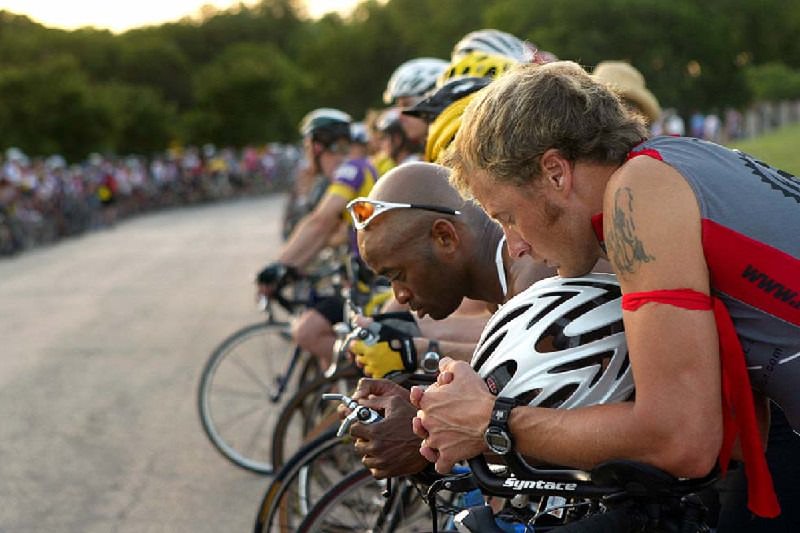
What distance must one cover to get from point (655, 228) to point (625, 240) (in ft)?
0.22

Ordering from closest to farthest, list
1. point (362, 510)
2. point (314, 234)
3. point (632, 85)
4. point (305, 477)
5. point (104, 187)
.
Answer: point (362, 510), point (305, 477), point (632, 85), point (314, 234), point (104, 187)

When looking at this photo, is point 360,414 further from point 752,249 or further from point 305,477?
point 305,477

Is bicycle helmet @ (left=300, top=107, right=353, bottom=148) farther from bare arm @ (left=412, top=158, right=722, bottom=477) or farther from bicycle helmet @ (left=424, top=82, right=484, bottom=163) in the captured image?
bare arm @ (left=412, top=158, right=722, bottom=477)

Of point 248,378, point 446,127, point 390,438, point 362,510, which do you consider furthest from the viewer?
point 248,378

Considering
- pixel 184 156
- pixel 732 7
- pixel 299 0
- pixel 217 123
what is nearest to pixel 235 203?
pixel 184 156

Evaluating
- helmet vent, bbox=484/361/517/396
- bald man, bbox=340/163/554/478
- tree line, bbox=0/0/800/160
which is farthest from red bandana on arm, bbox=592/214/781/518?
tree line, bbox=0/0/800/160

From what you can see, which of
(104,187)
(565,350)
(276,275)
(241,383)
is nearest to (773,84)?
(104,187)

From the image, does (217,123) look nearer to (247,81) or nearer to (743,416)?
(247,81)

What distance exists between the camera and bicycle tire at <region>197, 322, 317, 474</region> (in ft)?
24.2

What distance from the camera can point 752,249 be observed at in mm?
2211

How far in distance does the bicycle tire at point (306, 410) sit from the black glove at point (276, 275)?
804 millimetres

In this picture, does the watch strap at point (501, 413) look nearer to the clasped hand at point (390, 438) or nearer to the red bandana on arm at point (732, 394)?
the red bandana on arm at point (732, 394)

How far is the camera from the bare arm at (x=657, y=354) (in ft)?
7.12

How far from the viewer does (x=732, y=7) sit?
73.2 metres
